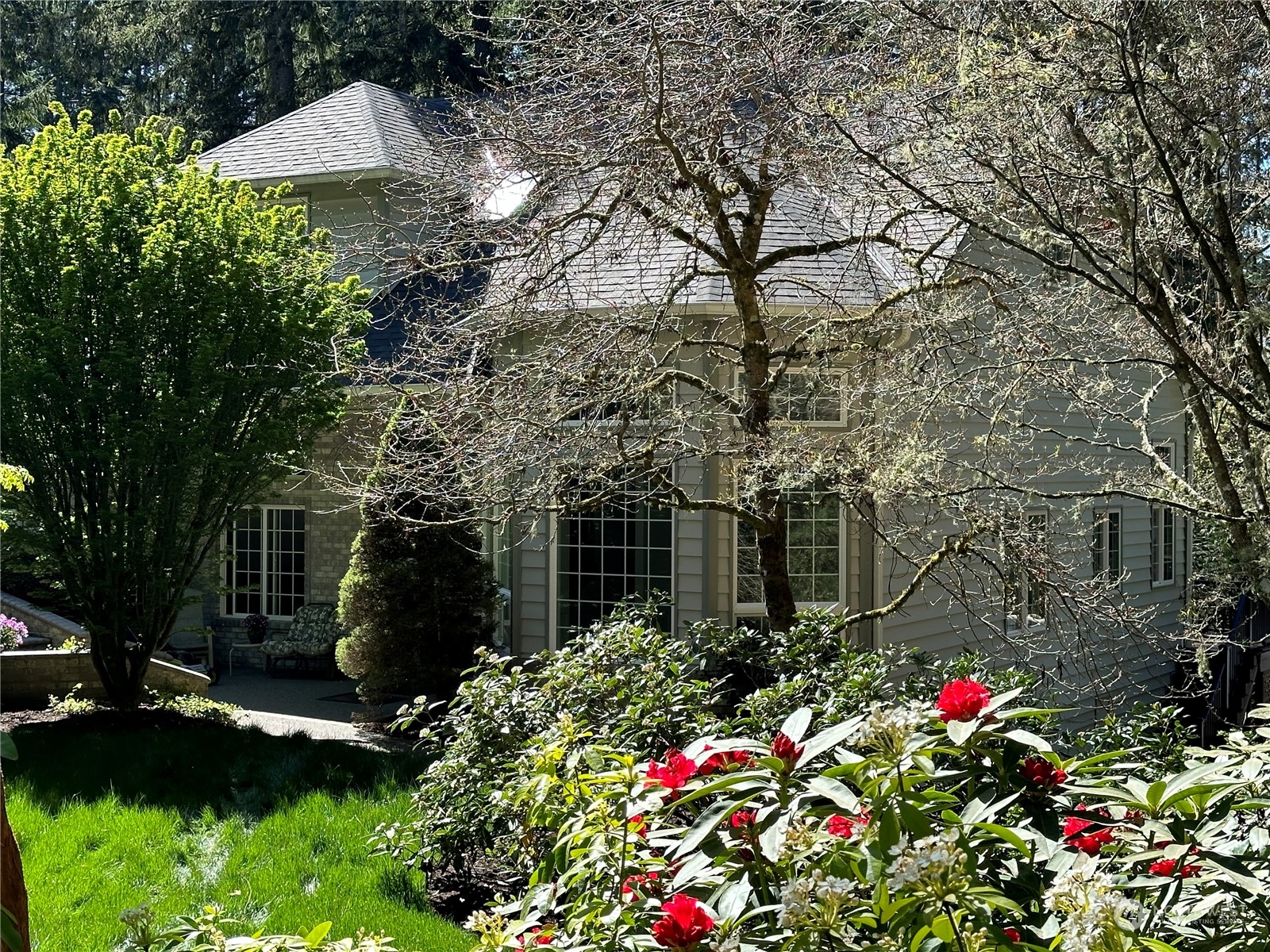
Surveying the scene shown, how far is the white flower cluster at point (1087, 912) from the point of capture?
1.53 metres

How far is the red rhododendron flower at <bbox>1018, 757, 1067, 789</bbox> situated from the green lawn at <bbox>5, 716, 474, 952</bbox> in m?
3.45

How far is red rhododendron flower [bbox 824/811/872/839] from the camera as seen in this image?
6.78 feet

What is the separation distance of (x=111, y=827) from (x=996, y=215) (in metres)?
5.89

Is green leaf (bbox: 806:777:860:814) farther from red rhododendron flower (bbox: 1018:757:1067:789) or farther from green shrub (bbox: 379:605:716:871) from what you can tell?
green shrub (bbox: 379:605:716:871)

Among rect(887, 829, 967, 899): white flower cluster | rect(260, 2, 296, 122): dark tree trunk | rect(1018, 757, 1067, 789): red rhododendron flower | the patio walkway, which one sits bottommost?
the patio walkway

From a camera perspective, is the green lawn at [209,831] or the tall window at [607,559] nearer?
the green lawn at [209,831]

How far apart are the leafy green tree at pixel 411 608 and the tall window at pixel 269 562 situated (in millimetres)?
5440

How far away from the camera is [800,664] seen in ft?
17.5

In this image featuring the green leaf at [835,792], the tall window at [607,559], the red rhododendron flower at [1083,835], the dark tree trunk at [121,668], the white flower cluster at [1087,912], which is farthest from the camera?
the tall window at [607,559]

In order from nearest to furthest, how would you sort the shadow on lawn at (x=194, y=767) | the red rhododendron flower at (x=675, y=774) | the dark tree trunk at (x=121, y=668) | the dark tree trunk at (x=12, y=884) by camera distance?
the dark tree trunk at (x=12, y=884) → the red rhododendron flower at (x=675, y=774) → the shadow on lawn at (x=194, y=767) → the dark tree trunk at (x=121, y=668)

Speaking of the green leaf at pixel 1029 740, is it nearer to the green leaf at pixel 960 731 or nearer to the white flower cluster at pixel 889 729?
the green leaf at pixel 960 731

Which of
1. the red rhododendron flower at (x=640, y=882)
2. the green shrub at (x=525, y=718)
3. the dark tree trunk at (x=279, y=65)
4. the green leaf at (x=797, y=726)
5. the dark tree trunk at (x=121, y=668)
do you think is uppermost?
the dark tree trunk at (x=279, y=65)

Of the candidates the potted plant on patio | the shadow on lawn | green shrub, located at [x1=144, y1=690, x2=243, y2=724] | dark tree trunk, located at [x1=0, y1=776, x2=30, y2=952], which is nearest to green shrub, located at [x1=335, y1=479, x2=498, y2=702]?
green shrub, located at [x1=144, y1=690, x2=243, y2=724]

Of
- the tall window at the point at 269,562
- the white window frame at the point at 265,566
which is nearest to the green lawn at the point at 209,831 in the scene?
the white window frame at the point at 265,566
